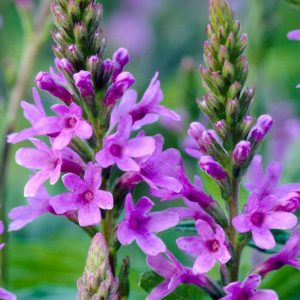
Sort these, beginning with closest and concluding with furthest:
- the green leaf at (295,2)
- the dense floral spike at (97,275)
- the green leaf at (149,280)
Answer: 1. the dense floral spike at (97,275)
2. the green leaf at (149,280)
3. the green leaf at (295,2)

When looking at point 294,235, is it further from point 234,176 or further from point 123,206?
point 123,206

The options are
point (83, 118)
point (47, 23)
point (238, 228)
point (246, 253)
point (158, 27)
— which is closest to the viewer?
point (238, 228)

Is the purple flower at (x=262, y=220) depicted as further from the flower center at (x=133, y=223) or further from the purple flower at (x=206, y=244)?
the flower center at (x=133, y=223)

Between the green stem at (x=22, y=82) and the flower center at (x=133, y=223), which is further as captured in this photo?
the green stem at (x=22, y=82)

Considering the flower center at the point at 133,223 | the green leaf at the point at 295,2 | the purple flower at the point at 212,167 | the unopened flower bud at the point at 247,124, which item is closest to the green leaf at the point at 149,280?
the flower center at the point at 133,223

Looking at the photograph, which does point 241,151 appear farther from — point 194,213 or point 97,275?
point 97,275

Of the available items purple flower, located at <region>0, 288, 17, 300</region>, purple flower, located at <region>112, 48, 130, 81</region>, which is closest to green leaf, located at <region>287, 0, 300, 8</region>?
purple flower, located at <region>112, 48, 130, 81</region>

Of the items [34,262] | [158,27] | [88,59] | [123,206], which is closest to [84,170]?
[123,206]

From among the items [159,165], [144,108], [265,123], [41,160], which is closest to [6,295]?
[41,160]

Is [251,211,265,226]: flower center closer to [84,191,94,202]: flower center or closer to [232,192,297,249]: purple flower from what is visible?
[232,192,297,249]: purple flower
